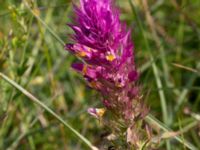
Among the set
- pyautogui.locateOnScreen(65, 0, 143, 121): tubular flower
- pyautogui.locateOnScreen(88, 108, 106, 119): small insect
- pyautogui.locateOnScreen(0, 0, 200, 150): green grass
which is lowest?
pyautogui.locateOnScreen(0, 0, 200, 150): green grass

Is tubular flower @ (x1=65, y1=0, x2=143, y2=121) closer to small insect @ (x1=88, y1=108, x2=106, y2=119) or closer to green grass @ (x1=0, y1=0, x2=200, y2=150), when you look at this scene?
small insect @ (x1=88, y1=108, x2=106, y2=119)

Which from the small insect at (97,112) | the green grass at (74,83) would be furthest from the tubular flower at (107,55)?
the green grass at (74,83)

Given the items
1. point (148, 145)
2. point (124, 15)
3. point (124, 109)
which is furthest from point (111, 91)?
point (124, 15)

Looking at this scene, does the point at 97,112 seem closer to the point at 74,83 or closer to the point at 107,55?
the point at 107,55

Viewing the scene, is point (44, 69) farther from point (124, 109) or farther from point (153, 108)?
point (124, 109)

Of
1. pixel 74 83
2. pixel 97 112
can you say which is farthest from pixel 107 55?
pixel 74 83

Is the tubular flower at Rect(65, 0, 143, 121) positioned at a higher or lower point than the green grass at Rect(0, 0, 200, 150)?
higher

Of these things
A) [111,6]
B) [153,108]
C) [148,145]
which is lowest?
[153,108]

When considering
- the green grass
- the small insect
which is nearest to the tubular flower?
the small insect
